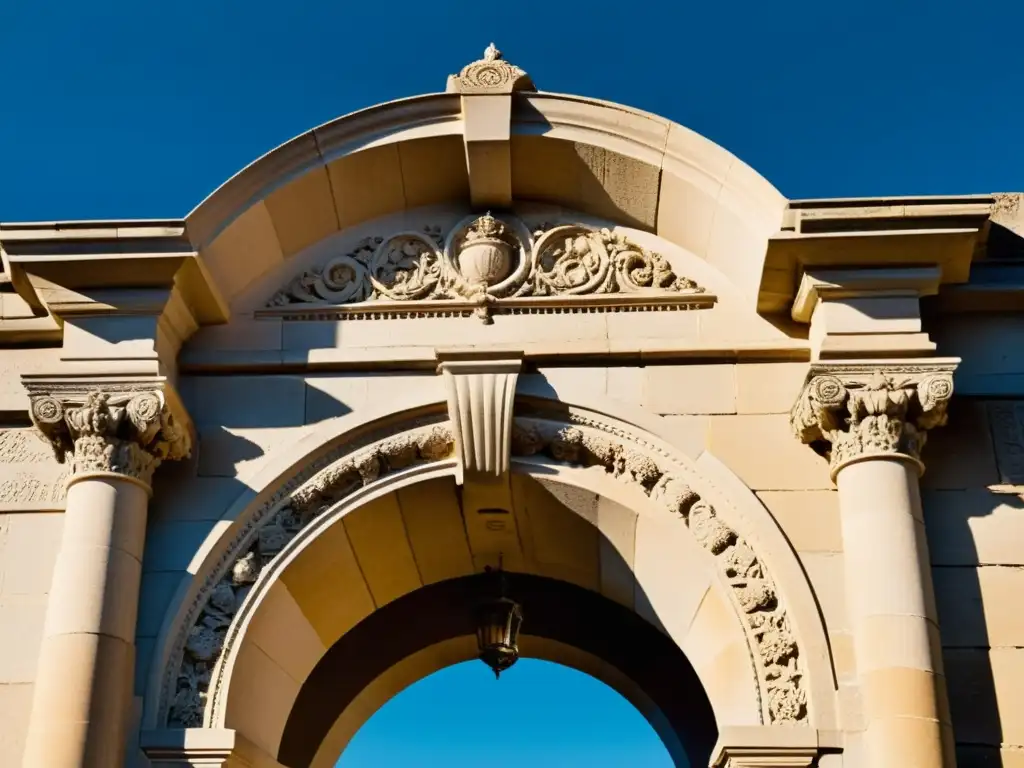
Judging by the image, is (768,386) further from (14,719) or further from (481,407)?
(14,719)

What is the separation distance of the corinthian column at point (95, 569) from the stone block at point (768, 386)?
136 inches

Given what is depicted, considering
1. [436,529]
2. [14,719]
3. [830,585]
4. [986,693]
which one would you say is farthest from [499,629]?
[986,693]

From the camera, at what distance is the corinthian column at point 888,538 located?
313 inches

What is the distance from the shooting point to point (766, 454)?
359 inches

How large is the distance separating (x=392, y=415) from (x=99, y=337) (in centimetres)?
185

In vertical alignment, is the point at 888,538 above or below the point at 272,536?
below

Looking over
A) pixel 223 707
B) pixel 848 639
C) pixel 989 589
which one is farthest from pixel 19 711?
pixel 989 589

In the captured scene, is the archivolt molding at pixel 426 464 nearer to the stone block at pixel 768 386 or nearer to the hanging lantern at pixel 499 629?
the stone block at pixel 768 386

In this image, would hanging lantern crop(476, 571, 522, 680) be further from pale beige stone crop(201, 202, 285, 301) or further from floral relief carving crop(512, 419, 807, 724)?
pale beige stone crop(201, 202, 285, 301)

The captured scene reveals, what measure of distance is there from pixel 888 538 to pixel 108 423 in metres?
4.55

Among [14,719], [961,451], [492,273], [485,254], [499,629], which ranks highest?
[485,254]

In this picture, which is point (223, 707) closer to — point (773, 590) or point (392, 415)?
point (392, 415)

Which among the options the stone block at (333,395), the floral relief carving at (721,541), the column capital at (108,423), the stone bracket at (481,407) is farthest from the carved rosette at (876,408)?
the column capital at (108,423)

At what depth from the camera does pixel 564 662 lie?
1263 cm
